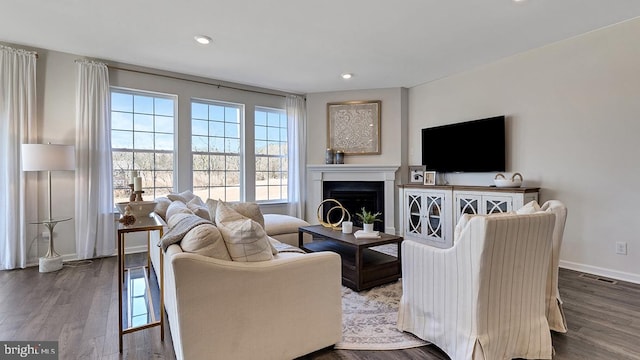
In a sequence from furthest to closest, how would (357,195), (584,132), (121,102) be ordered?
(357,195) → (121,102) → (584,132)

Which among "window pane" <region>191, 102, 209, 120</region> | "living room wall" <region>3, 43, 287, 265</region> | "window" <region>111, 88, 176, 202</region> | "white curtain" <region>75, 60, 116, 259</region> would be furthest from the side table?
"window pane" <region>191, 102, 209, 120</region>

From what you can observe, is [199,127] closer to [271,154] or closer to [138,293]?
[271,154]

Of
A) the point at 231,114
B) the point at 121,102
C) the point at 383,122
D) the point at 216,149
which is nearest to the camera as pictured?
the point at 121,102

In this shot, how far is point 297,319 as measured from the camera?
1763 millimetres

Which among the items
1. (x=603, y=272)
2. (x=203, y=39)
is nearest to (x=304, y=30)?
(x=203, y=39)

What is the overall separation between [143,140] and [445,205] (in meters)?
4.43

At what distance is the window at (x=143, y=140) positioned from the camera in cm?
422

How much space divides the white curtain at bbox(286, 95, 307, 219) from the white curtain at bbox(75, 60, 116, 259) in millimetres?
2702

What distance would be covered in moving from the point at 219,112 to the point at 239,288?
4025 millimetres

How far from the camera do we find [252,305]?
1.63m

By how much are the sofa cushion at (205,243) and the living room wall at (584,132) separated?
3774mm

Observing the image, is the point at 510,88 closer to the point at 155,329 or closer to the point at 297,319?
the point at 297,319

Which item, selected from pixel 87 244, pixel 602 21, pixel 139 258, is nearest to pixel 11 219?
pixel 87 244

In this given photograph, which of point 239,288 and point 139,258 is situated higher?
point 239,288
